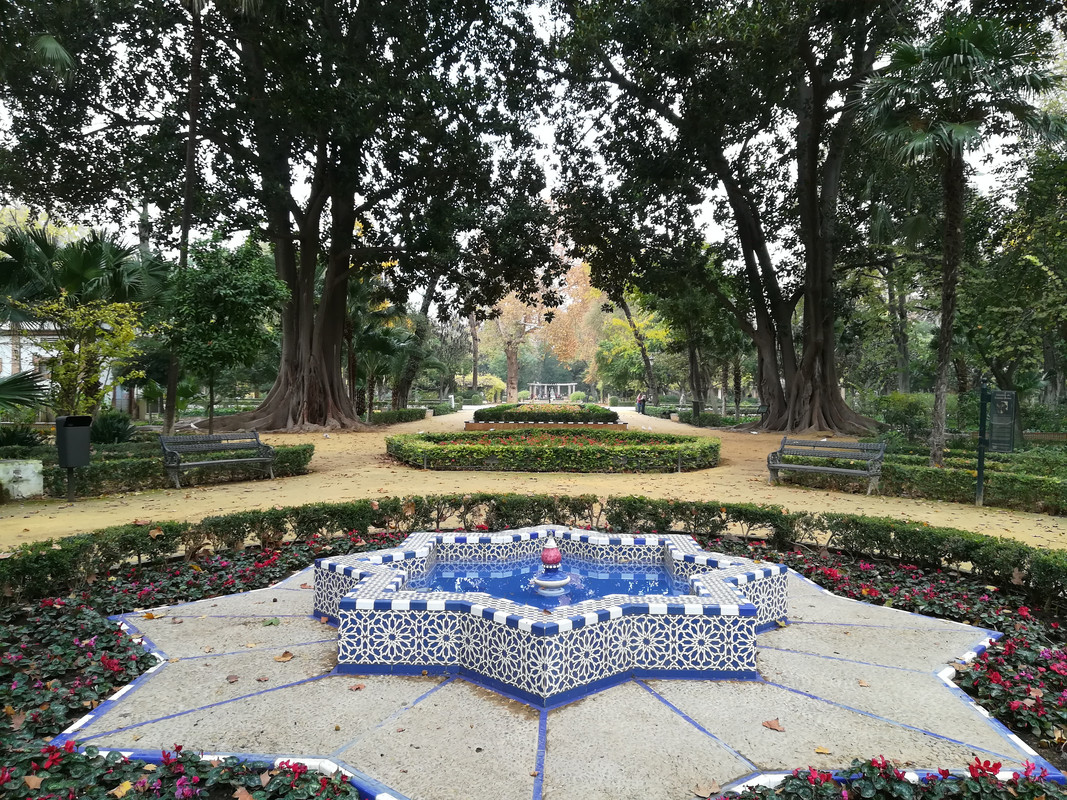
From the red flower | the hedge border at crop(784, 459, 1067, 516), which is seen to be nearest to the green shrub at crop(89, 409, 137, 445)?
the hedge border at crop(784, 459, 1067, 516)

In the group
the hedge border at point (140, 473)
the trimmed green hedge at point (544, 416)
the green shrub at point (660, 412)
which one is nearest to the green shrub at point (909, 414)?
the trimmed green hedge at point (544, 416)

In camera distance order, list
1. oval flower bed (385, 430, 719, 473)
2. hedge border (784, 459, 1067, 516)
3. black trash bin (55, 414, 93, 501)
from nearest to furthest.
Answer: black trash bin (55, 414, 93, 501), hedge border (784, 459, 1067, 516), oval flower bed (385, 430, 719, 473)

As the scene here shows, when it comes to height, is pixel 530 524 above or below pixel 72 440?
below

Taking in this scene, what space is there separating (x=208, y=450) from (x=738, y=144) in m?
18.2

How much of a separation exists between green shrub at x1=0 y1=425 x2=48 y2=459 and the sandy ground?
3576 millimetres

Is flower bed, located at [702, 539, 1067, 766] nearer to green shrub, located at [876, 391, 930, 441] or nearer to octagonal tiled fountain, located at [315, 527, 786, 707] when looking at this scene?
octagonal tiled fountain, located at [315, 527, 786, 707]

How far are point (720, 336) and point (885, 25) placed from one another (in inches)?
521

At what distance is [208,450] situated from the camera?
1060 centimetres

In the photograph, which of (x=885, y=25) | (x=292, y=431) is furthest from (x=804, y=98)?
(x=292, y=431)

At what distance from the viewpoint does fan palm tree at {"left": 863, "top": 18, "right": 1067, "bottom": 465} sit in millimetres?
9320

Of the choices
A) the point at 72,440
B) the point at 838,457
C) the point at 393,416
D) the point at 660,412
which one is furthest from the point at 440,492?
the point at 660,412

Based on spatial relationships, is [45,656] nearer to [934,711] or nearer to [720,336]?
[934,711]

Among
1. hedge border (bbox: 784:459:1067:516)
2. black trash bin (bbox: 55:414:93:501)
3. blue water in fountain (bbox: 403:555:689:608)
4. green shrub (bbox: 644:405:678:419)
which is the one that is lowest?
blue water in fountain (bbox: 403:555:689:608)

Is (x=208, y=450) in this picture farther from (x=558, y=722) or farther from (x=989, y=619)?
(x=989, y=619)
